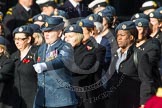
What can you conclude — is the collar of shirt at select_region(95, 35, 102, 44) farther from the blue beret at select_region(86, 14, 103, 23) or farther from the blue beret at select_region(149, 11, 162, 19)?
the blue beret at select_region(149, 11, 162, 19)

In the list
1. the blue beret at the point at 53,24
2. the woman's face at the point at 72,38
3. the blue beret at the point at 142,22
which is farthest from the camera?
the blue beret at the point at 142,22

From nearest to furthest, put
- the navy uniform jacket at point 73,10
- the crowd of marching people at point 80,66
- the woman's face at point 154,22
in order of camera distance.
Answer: the crowd of marching people at point 80,66 → the woman's face at point 154,22 → the navy uniform jacket at point 73,10

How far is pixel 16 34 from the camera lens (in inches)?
417

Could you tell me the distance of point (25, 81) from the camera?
10.4 m

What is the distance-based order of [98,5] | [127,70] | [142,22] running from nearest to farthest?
1. [127,70]
2. [142,22]
3. [98,5]

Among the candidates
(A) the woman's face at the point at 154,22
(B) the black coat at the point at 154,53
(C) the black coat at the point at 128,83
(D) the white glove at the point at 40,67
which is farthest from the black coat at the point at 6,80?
(A) the woman's face at the point at 154,22

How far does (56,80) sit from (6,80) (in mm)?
1228

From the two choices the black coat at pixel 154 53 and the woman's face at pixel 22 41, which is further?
the woman's face at pixel 22 41

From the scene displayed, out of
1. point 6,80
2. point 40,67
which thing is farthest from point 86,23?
point 40,67

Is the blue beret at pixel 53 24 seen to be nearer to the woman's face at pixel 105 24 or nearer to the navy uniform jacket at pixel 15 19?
the woman's face at pixel 105 24

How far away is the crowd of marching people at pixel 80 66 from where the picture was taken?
955 centimetres

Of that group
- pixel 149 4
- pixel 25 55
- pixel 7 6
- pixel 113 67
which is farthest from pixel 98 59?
pixel 7 6

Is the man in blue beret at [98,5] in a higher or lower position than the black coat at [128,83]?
higher

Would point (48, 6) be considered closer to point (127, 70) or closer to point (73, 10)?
point (73, 10)
